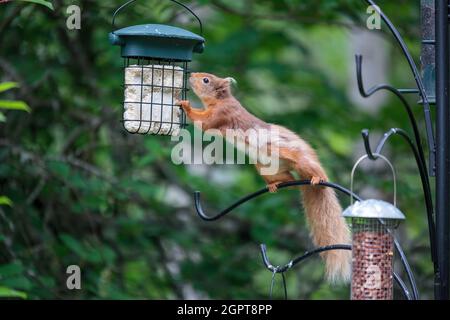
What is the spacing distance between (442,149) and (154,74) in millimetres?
1263

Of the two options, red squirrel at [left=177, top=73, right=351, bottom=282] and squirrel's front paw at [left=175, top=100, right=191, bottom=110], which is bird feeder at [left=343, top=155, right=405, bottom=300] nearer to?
red squirrel at [left=177, top=73, right=351, bottom=282]

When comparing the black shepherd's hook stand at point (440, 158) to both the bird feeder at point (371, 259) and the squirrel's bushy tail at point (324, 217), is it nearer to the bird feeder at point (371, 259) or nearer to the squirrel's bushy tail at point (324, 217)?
the bird feeder at point (371, 259)

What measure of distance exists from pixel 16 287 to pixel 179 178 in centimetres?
221

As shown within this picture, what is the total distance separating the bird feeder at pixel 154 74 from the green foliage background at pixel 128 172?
107 centimetres

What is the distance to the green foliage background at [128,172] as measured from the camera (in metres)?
4.80

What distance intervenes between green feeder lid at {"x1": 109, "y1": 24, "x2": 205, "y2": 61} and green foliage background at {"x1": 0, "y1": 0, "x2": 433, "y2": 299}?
3.83 feet

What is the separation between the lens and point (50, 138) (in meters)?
5.51

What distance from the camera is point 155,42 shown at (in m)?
3.31

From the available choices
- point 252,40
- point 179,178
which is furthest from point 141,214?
point 252,40

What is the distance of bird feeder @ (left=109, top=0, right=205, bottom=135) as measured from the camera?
10.8 ft

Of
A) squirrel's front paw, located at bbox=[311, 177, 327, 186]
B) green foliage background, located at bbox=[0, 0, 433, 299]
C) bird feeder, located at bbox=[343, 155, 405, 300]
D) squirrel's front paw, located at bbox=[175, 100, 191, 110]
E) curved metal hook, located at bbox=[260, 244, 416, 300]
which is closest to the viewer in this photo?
bird feeder, located at bbox=[343, 155, 405, 300]

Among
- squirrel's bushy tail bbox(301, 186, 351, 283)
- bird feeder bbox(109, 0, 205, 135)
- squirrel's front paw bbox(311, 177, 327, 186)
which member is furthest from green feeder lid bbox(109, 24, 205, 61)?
squirrel's bushy tail bbox(301, 186, 351, 283)

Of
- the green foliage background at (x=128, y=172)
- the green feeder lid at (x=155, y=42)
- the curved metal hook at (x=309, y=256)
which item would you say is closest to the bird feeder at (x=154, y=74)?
the green feeder lid at (x=155, y=42)
